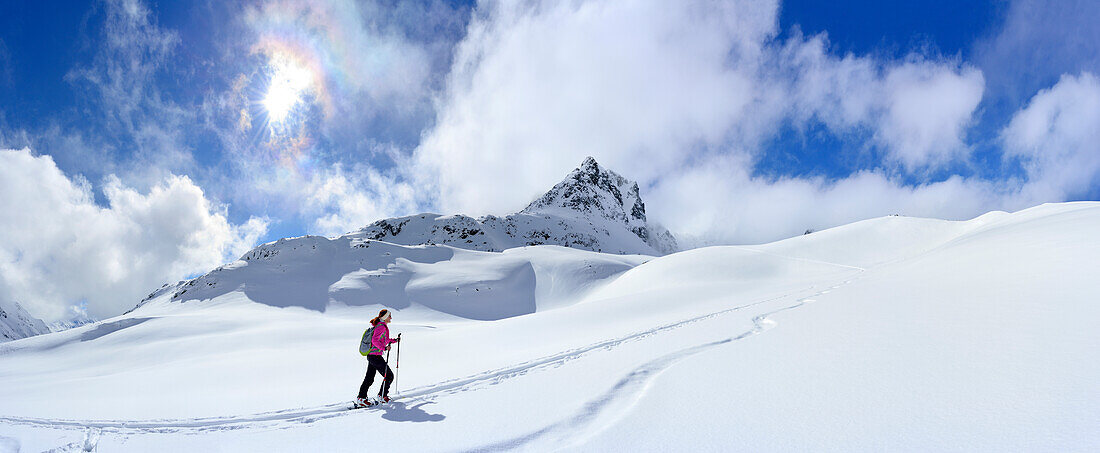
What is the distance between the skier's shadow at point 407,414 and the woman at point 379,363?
49 cm

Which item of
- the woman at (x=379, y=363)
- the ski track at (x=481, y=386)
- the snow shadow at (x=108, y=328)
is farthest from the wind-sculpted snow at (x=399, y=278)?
the woman at (x=379, y=363)

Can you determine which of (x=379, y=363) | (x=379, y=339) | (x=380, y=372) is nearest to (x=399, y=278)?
(x=379, y=339)

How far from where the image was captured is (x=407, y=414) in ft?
22.3

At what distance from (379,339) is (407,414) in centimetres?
231

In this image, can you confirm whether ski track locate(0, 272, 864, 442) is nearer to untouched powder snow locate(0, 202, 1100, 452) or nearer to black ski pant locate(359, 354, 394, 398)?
untouched powder snow locate(0, 202, 1100, 452)

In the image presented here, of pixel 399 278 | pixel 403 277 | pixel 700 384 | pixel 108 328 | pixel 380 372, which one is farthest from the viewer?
pixel 403 277

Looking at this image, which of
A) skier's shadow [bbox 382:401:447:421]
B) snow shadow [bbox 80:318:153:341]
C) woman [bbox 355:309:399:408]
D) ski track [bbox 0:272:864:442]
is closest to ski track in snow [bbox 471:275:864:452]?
ski track [bbox 0:272:864:442]

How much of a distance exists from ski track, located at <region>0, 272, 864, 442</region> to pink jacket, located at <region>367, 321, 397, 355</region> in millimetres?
1009

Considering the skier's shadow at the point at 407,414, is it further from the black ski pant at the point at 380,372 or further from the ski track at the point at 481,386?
the black ski pant at the point at 380,372

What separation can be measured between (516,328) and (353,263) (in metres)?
55.6

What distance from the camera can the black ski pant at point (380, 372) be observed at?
794cm

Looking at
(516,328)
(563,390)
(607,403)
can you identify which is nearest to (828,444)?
(607,403)

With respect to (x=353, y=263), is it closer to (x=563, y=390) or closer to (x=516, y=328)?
(x=516, y=328)

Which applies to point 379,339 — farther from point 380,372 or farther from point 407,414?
point 407,414
